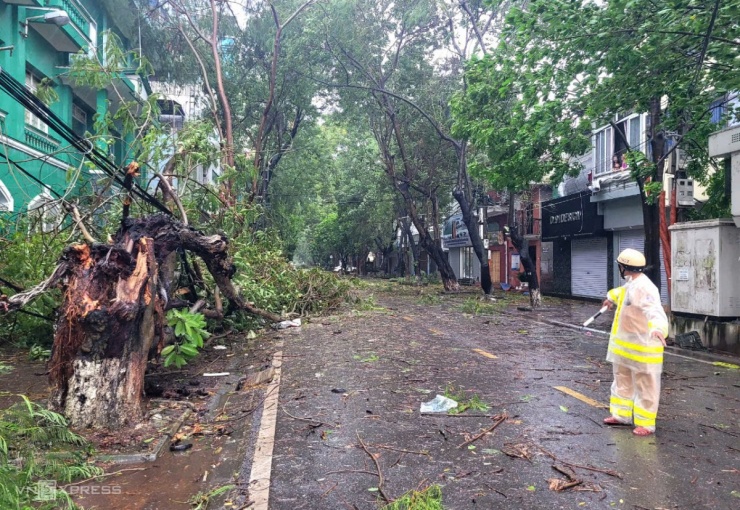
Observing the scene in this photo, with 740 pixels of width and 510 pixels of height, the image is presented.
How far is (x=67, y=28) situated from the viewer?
14016 millimetres

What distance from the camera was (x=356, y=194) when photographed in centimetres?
3747

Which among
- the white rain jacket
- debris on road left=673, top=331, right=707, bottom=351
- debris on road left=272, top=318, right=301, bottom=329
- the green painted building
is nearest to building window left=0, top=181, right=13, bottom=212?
the green painted building

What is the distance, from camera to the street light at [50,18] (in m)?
12.9

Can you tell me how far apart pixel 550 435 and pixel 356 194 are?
3324 cm

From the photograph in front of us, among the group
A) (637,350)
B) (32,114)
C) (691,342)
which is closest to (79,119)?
(32,114)

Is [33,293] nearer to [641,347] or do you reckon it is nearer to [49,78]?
[641,347]

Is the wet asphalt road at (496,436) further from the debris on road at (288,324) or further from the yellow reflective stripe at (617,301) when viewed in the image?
the debris on road at (288,324)

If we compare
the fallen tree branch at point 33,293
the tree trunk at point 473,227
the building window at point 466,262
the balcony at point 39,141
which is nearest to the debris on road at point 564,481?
the fallen tree branch at point 33,293

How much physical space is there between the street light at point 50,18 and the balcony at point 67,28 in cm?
9

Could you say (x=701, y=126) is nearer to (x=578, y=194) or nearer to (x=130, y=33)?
(x=578, y=194)

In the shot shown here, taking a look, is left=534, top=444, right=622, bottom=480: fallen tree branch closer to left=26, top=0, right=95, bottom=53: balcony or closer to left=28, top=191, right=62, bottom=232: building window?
left=28, top=191, right=62, bottom=232: building window

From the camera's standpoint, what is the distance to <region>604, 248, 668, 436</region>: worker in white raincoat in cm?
484

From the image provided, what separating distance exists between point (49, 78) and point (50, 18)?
4553 millimetres

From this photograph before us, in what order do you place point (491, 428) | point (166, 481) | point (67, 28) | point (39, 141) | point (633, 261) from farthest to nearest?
point (67, 28) → point (39, 141) → point (633, 261) → point (491, 428) → point (166, 481)
